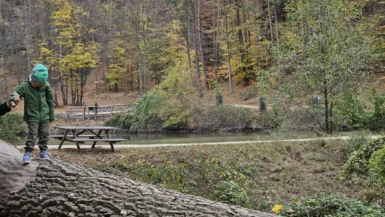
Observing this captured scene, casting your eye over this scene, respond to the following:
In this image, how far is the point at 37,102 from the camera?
18.3ft

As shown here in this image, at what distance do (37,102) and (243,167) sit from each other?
7068mm

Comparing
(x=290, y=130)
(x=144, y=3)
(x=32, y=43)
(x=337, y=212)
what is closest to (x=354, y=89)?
(x=290, y=130)

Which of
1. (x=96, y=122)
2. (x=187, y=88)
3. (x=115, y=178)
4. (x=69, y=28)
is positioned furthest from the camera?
(x=69, y=28)

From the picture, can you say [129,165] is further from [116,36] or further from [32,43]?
[116,36]

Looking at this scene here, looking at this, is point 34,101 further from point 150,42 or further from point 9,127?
point 150,42

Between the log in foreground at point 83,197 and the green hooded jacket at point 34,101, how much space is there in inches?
47.0

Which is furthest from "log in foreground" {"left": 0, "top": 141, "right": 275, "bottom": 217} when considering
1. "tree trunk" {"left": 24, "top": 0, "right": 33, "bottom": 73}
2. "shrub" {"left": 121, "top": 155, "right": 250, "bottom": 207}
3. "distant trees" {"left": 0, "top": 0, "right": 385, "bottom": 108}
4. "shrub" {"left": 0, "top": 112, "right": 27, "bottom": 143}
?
"tree trunk" {"left": 24, "top": 0, "right": 33, "bottom": 73}

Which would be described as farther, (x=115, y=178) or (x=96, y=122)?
(x=96, y=122)

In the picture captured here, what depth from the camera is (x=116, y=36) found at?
157 ft

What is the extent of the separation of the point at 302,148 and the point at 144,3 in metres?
33.0

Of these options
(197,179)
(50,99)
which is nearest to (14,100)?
(50,99)

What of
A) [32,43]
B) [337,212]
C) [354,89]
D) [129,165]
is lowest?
[337,212]

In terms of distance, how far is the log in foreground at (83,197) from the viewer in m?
3.66

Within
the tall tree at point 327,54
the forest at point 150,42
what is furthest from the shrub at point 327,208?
the forest at point 150,42
